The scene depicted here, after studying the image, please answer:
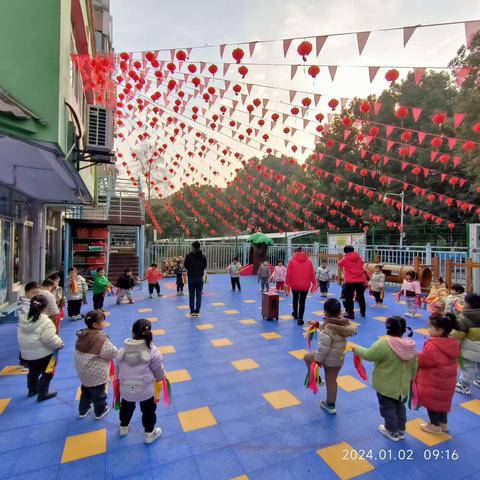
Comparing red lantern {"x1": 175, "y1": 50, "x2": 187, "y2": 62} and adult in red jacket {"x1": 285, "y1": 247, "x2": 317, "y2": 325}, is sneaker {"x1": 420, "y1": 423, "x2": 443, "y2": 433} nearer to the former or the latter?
adult in red jacket {"x1": 285, "y1": 247, "x2": 317, "y2": 325}

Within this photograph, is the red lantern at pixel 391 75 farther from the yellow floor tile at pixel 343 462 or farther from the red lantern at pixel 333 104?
the yellow floor tile at pixel 343 462

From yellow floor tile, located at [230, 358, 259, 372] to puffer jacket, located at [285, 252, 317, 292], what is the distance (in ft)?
7.67

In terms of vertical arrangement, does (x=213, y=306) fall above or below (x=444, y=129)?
below

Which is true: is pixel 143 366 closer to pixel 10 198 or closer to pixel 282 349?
pixel 282 349

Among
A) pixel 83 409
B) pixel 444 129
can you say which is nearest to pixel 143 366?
pixel 83 409

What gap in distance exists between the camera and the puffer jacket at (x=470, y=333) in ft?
11.8

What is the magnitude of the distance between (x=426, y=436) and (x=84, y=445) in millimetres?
3228

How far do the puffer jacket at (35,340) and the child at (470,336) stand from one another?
469 cm

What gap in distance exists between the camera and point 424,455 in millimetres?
2748

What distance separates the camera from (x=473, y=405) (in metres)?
3.60

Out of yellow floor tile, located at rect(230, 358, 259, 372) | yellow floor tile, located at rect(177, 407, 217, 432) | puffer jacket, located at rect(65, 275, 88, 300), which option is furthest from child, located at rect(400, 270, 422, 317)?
puffer jacket, located at rect(65, 275, 88, 300)

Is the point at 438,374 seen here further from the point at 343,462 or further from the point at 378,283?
the point at 378,283

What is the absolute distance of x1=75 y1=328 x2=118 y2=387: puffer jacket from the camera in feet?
10.3

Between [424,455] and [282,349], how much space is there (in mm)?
2800
